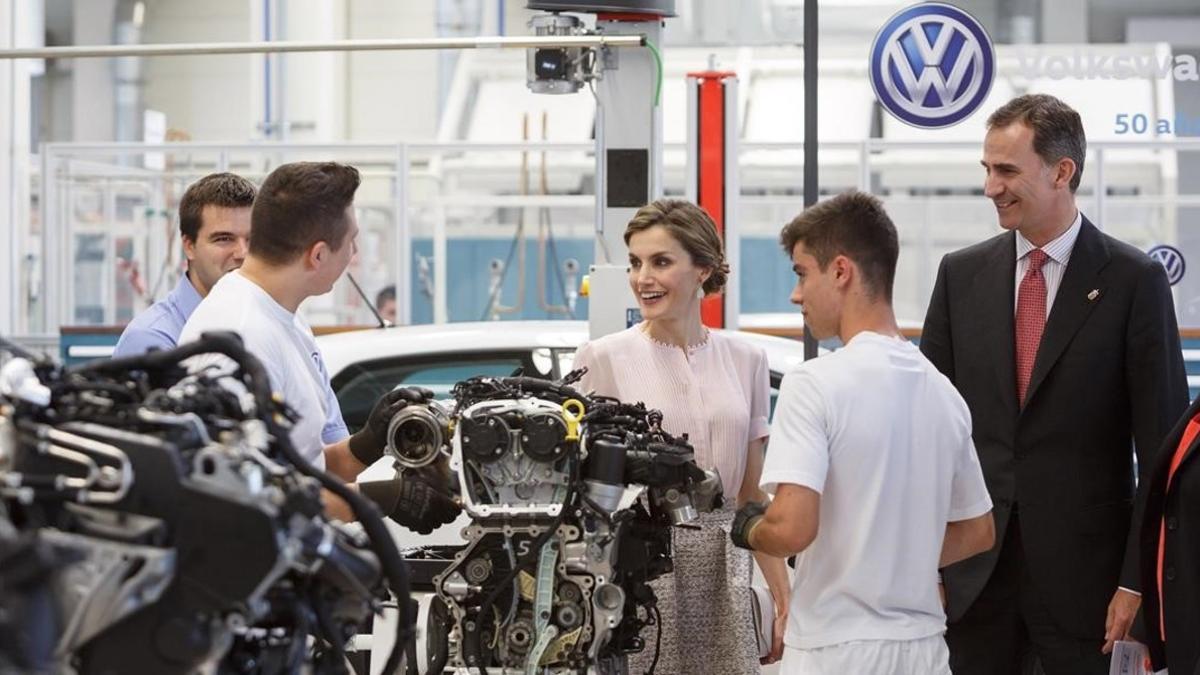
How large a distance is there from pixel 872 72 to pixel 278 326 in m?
3.11

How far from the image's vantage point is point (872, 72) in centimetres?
583

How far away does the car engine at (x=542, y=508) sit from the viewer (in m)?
3.24

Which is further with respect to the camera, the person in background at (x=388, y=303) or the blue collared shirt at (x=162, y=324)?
the person in background at (x=388, y=303)

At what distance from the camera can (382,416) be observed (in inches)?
131

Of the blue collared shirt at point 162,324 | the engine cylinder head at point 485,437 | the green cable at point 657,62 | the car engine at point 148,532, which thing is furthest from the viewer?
the green cable at point 657,62

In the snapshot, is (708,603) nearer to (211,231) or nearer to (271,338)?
(271,338)

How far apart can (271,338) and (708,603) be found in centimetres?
121

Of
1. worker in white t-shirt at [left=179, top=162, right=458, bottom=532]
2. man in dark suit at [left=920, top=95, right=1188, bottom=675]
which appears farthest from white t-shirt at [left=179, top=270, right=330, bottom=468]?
man in dark suit at [left=920, top=95, right=1188, bottom=675]

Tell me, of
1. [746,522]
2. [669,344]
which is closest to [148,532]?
[746,522]

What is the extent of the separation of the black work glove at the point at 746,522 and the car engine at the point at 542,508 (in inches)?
8.2

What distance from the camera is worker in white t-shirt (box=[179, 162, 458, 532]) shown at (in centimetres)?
326

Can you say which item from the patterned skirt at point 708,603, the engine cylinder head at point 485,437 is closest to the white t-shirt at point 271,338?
the engine cylinder head at point 485,437

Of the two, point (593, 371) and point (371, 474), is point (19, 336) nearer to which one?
point (371, 474)

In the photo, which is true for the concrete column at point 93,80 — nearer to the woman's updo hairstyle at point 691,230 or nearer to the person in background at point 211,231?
the person in background at point 211,231
